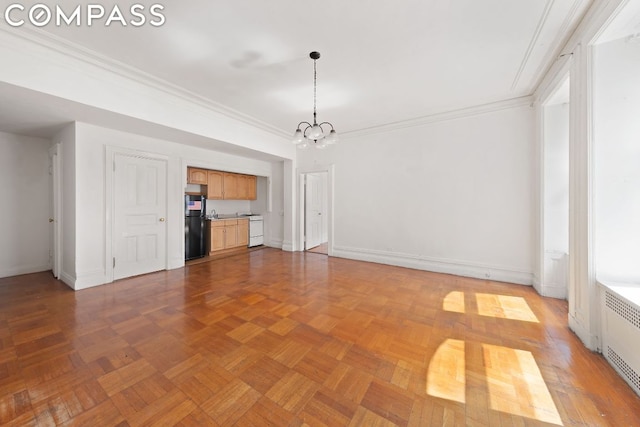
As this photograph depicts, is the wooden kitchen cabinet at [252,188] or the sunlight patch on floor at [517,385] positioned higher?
the wooden kitchen cabinet at [252,188]

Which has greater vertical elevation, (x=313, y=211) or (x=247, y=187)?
(x=247, y=187)

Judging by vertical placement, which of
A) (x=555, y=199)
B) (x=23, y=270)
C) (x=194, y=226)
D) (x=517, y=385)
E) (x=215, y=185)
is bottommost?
(x=517, y=385)

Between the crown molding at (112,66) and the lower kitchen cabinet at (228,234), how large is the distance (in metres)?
2.64

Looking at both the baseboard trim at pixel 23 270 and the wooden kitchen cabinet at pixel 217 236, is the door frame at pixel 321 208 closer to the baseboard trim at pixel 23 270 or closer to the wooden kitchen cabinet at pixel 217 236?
the wooden kitchen cabinet at pixel 217 236

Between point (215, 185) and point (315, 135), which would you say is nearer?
point (315, 135)

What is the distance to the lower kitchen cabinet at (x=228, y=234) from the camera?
5703mm

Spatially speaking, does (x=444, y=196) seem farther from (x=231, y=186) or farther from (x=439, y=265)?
(x=231, y=186)

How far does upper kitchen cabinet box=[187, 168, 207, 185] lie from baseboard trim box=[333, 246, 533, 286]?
3431 millimetres

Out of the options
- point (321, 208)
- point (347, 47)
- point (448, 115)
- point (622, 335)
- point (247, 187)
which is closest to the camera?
point (622, 335)

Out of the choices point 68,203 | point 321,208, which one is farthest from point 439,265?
point 68,203

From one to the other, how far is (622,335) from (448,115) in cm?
362

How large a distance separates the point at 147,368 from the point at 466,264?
14.9 feet

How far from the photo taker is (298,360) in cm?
194

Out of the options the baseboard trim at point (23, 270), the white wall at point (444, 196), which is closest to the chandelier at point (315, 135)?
the white wall at point (444, 196)
